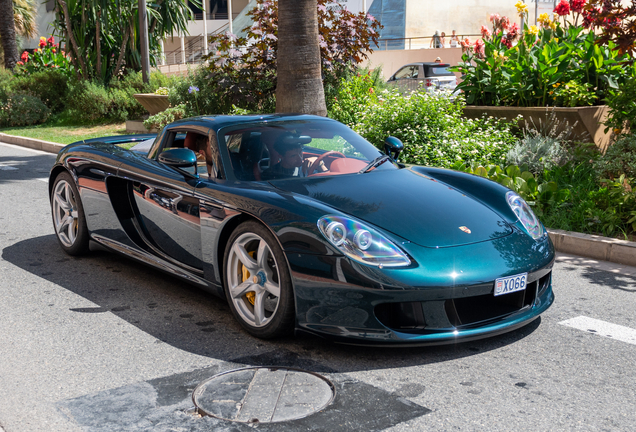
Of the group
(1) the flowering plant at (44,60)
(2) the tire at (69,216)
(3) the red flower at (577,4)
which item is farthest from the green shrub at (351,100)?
(1) the flowering plant at (44,60)

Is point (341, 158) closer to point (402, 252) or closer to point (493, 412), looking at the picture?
point (402, 252)

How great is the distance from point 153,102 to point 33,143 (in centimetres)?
291

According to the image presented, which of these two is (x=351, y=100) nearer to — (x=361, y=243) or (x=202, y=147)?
(x=202, y=147)

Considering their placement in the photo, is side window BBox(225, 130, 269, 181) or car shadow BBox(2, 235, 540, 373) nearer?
car shadow BBox(2, 235, 540, 373)

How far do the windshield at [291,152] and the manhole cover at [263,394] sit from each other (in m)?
1.39

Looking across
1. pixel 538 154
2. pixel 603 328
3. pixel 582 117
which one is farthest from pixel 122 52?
pixel 603 328

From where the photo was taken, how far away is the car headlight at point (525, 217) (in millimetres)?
4145

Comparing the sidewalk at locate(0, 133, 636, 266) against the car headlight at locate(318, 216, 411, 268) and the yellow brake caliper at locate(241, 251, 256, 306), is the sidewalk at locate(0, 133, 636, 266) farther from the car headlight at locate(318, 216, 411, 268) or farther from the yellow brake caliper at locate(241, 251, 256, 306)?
the yellow brake caliper at locate(241, 251, 256, 306)

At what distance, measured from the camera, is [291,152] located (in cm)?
463

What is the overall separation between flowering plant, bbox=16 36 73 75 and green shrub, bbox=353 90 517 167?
56.3ft

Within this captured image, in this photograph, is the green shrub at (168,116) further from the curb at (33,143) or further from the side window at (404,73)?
the side window at (404,73)

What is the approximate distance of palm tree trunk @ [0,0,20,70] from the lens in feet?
80.2

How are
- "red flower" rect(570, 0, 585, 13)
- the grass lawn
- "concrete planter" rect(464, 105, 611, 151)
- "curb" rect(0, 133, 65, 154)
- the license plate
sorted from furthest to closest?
the grass lawn → "curb" rect(0, 133, 65, 154) → "red flower" rect(570, 0, 585, 13) → "concrete planter" rect(464, 105, 611, 151) → the license plate

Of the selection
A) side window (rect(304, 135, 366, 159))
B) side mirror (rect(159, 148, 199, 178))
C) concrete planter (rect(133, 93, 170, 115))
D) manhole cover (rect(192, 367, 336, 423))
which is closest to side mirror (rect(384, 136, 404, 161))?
side window (rect(304, 135, 366, 159))
